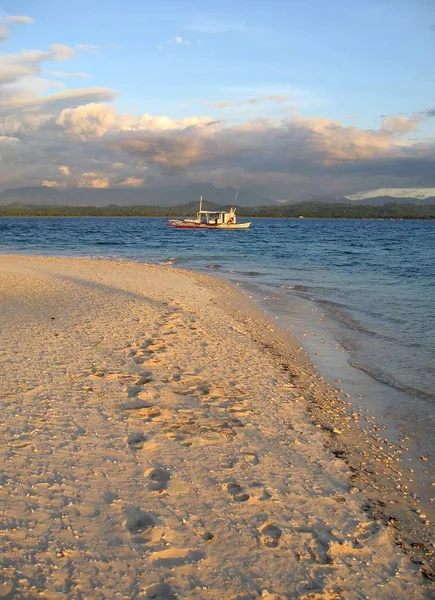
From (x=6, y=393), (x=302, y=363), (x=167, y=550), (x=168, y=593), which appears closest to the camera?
(x=168, y=593)

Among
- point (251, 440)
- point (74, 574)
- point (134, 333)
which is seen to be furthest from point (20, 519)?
point (134, 333)

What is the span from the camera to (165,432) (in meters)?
6.08

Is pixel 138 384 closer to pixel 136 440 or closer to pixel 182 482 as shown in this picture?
pixel 136 440

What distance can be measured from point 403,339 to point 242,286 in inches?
393

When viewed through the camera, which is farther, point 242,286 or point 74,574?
point 242,286

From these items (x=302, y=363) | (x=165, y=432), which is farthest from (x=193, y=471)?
(x=302, y=363)

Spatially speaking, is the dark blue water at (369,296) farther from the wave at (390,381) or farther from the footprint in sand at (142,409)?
the footprint in sand at (142,409)

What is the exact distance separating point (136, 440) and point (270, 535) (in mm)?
2064

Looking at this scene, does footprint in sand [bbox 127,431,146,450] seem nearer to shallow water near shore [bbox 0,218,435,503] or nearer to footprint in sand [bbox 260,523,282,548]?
footprint in sand [bbox 260,523,282,548]

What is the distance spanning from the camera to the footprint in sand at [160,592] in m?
3.51

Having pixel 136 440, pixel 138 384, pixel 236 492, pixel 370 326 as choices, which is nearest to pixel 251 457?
pixel 236 492

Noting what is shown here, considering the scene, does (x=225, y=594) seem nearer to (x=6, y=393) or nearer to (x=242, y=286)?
(x=6, y=393)

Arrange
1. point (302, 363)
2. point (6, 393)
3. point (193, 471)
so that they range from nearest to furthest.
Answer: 1. point (193, 471)
2. point (6, 393)
3. point (302, 363)

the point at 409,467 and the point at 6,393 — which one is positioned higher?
the point at 6,393
